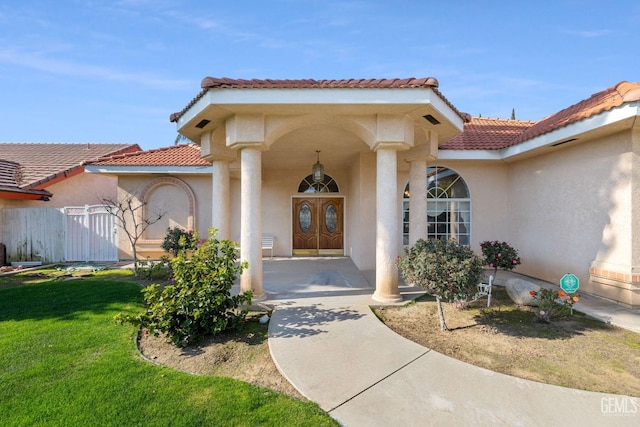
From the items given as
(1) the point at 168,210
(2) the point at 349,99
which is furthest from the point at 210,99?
(1) the point at 168,210

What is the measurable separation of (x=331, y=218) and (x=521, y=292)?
7.40 meters

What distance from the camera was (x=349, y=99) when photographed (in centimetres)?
511

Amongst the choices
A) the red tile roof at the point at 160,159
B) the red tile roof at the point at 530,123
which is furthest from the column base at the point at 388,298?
the red tile roof at the point at 160,159

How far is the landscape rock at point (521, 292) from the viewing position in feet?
18.7

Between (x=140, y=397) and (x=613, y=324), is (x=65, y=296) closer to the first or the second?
(x=140, y=397)

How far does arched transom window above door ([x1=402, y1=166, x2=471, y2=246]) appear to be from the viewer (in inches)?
382

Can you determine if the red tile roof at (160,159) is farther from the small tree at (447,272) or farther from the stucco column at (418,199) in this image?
the small tree at (447,272)

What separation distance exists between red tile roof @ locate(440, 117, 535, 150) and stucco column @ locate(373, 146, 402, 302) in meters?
4.46

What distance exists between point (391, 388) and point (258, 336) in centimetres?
213

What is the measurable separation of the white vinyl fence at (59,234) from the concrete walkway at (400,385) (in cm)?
963

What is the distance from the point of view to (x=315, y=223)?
1216 centimetres

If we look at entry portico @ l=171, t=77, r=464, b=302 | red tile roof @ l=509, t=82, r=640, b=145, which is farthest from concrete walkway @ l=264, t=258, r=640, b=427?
red tile roof @ l=509, t=82, r=640, b=145

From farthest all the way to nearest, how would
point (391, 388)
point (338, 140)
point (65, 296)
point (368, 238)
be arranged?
point (368, 238) → point (338, 140) → point (65, 296) → point (391, 388)

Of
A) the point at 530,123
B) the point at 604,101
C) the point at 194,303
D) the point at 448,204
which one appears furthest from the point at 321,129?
the point at 530,123
